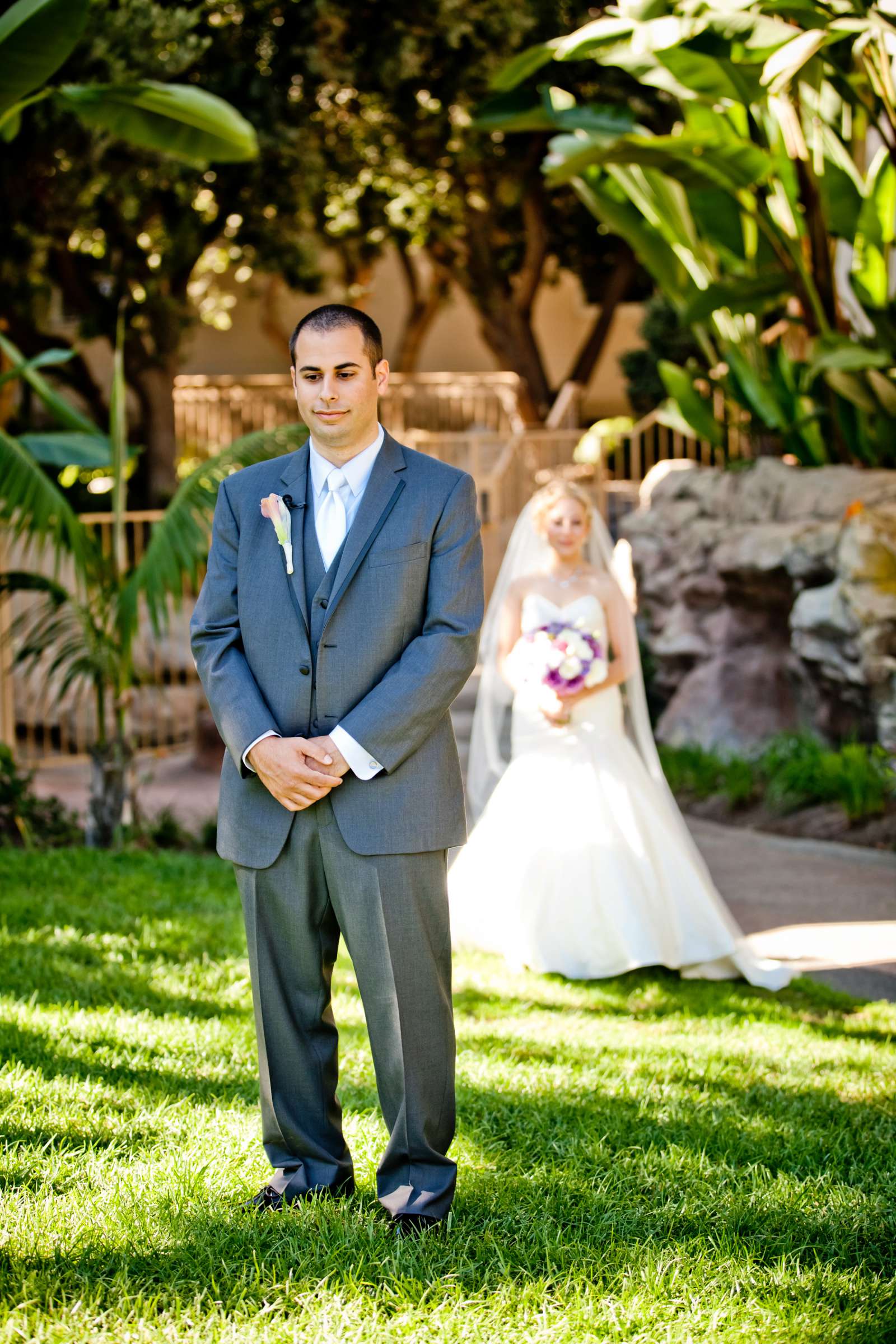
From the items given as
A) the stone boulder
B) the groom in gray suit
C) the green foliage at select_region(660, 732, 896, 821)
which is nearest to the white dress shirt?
the groom in gray suit

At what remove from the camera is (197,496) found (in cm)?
763

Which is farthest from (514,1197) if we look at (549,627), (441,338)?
(441,338)

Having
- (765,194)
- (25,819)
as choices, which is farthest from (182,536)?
(765,194)

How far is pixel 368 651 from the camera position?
321cm

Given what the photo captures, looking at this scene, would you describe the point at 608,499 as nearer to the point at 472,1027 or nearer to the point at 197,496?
the point at 197,496

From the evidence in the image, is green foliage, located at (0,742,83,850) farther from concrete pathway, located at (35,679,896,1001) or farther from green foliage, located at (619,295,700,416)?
green foliage, located at (619,295,700,416)

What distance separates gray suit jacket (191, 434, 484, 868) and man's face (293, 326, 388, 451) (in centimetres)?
13

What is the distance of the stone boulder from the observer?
9.27 metres

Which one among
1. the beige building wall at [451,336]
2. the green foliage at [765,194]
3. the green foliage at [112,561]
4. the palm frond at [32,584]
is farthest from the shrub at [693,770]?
the beige building wall at [451,336]

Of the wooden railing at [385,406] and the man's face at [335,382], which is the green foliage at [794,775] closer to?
the man's face at [335,382]

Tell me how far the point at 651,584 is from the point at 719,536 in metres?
1.00

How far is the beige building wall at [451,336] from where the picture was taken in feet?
89.1

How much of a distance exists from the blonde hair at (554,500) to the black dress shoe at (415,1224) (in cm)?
369

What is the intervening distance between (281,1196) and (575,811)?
3023mm
